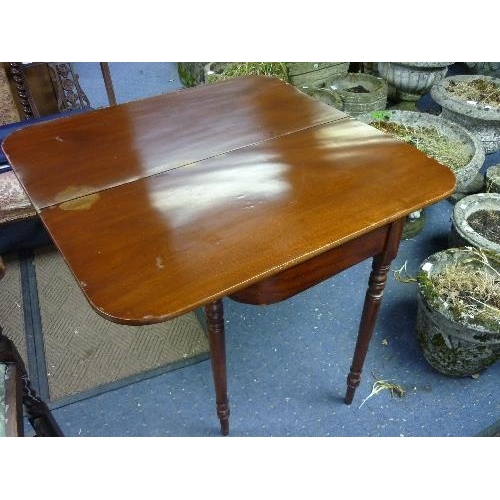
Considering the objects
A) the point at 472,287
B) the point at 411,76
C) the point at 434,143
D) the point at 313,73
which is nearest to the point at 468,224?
the point at 472,287

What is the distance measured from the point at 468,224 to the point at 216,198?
1.41m

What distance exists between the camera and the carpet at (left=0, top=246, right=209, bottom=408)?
1.65 m

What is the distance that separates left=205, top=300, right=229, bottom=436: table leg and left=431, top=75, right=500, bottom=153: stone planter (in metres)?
2.19

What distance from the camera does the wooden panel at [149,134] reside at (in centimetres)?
107

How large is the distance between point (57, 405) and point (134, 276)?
104 centimetres

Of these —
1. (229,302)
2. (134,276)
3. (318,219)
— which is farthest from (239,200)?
(229,302)

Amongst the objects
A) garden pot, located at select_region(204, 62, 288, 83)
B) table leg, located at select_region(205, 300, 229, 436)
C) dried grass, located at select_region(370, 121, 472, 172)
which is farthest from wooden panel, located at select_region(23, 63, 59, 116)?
table leg, located at select_region(205, 300, 229, 436)

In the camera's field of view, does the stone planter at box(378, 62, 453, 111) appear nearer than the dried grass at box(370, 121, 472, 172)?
No

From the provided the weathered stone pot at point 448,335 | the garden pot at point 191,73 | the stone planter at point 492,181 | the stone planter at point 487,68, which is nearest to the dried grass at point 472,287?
the weathered stone pot at point 448,335

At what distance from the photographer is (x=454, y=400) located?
158 centimetres

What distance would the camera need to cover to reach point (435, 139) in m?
2.34

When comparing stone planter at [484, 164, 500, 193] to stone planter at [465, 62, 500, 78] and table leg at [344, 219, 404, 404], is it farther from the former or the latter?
stone planter at [465, 62, 500, 78]

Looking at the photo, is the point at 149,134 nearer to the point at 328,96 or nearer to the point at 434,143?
the point at 434,143

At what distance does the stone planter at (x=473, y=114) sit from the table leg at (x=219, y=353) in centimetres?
219
